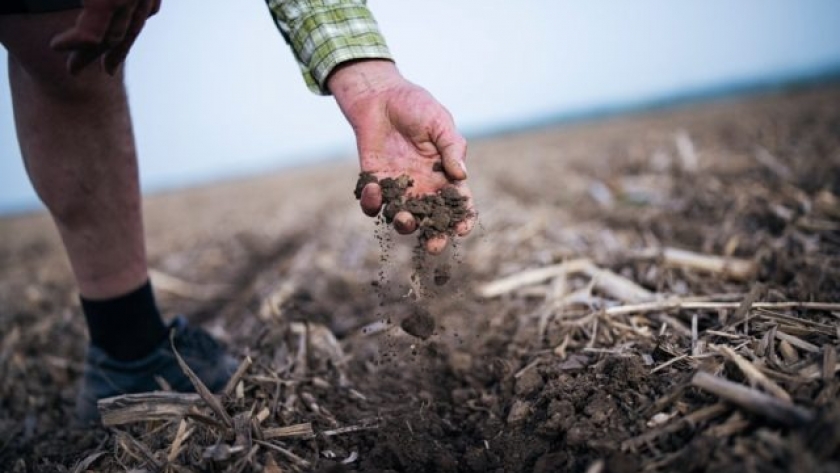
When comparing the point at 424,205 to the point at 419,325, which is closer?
the point at 424,205

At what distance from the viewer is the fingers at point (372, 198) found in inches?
73.2

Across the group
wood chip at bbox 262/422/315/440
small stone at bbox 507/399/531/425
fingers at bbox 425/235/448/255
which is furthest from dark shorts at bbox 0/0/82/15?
small stone at bbox 507/399/531/425

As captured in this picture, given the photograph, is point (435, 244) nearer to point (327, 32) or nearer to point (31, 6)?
point (327, 32)

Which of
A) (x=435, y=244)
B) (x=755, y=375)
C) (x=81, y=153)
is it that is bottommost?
(x=755, y=375)

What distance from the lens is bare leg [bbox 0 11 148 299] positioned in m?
1.72

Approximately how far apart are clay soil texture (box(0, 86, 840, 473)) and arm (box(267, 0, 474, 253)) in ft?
1.43

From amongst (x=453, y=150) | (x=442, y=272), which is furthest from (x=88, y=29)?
(x=442, y=272)

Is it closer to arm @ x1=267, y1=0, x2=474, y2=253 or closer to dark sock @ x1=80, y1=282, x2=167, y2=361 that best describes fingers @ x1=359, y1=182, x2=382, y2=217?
arm @ x1=267, y1=0, x2=474, y2=253

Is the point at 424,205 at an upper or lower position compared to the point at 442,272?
upper

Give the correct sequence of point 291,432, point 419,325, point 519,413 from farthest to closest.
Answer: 1. point 419,325
2. point 519,413
3. point 291,432

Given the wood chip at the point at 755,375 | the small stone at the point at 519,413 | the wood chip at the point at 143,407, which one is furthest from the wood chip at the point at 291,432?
the wood chip at the point at 755,375

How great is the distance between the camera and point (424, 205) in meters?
1.96

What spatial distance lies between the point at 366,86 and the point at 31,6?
1134 millimetres

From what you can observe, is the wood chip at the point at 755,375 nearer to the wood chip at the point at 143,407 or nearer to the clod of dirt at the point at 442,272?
the clod of dirt at the point at 442,272
